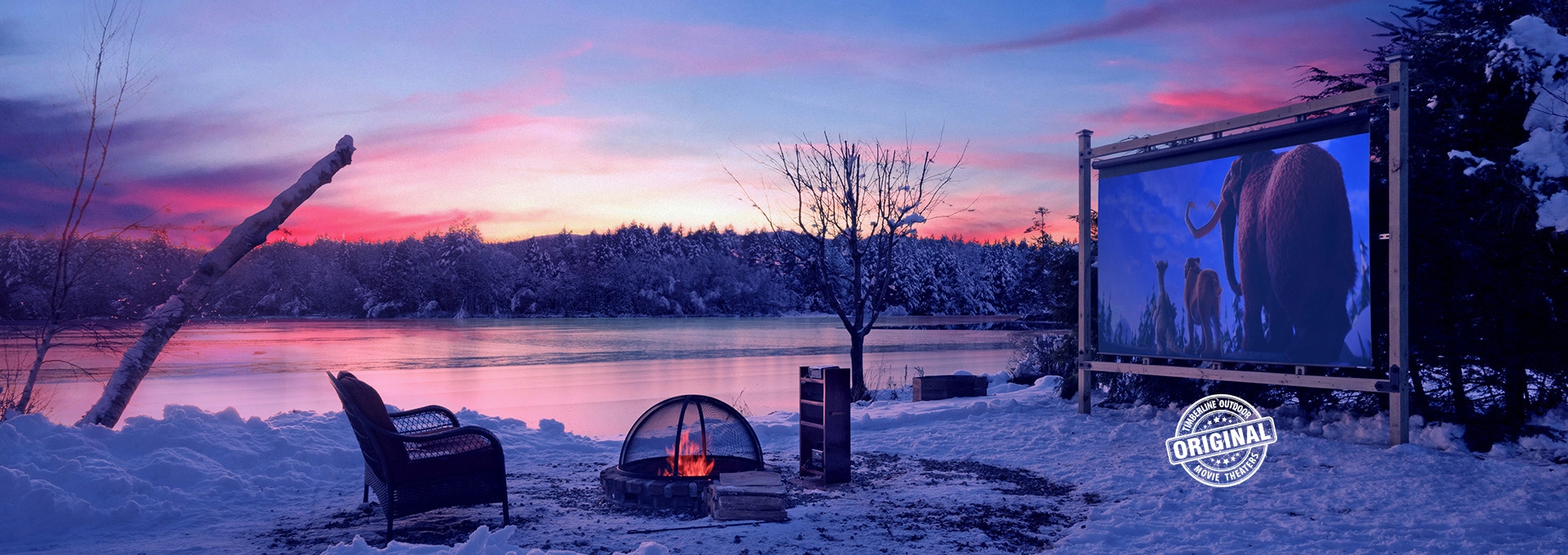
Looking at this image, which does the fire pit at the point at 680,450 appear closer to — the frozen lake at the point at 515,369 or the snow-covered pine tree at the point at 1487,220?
the frozen lake at the point at 515,369

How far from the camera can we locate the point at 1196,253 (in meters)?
9.02

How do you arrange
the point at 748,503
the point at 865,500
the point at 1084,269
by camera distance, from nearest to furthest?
the point at 748,503 → the point at 865,500 → the point at 1084,269

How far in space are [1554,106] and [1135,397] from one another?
5.22 metres

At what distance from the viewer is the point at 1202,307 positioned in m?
8.93

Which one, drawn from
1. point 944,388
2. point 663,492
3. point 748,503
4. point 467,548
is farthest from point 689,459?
point 944,388

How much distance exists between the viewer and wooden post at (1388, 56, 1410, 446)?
23.9ft

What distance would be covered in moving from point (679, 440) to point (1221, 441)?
513 cm

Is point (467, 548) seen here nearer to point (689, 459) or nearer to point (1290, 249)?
point (689, 459)

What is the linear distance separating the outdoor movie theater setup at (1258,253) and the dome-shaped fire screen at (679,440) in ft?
16.7

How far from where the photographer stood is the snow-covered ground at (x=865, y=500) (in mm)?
5012

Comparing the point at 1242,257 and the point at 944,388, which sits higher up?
the point at 1242,257

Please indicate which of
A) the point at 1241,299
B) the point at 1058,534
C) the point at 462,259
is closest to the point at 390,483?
Answer: the point at 1058,534

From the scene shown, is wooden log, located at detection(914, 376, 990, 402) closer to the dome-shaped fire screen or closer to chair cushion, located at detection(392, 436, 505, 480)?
the dome-shaped fire screen

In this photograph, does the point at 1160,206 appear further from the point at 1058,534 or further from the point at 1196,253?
the point at 1058,534
